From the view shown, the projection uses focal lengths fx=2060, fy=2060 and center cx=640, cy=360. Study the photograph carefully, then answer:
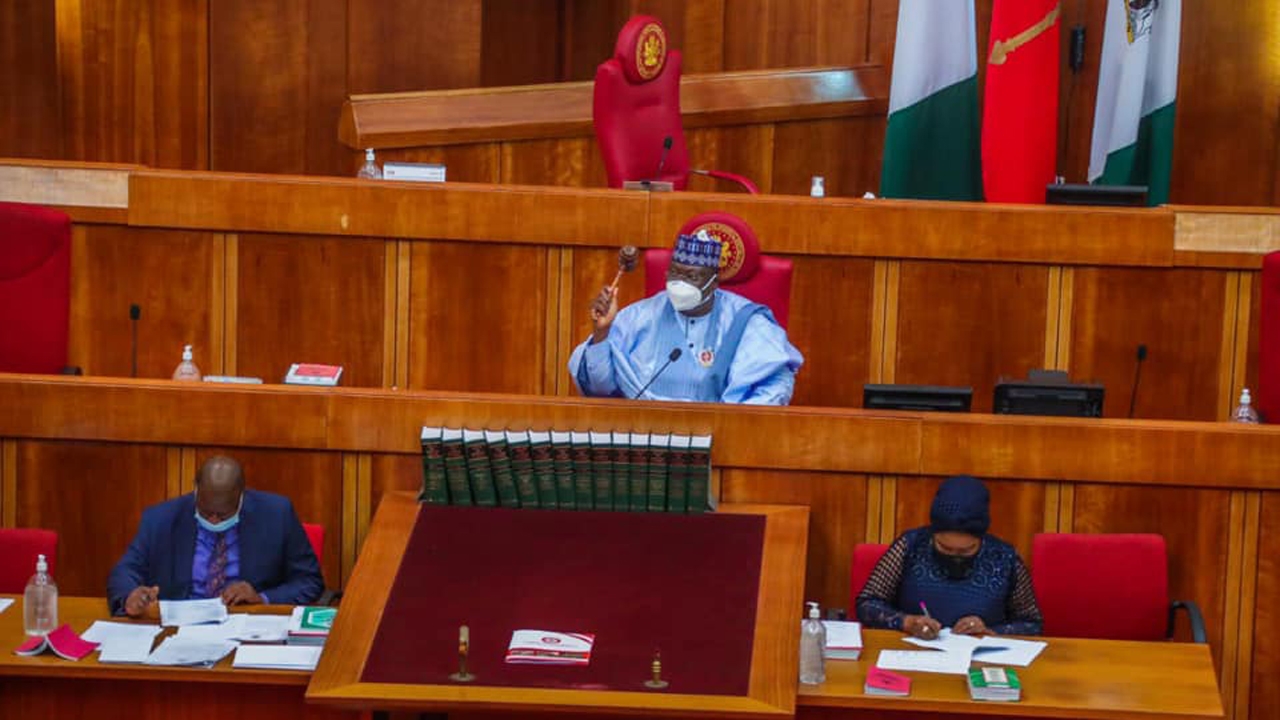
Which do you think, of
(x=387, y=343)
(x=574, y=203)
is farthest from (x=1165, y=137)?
(x=387, y=343)

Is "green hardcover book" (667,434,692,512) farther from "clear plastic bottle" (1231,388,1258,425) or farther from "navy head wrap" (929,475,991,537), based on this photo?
"clear plastic bottle" (1231,388,1258,425)

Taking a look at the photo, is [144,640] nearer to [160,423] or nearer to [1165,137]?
[160,423]

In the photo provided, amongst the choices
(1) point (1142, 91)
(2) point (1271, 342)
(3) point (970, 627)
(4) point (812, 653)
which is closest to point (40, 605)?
(4) point (812, 653)

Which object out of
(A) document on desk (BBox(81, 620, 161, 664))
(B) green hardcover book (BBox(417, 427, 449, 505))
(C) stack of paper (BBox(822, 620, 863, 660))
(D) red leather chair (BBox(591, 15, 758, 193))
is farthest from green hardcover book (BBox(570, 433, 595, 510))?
(D) red leather chair (BBox(591, 15, 758, 193))

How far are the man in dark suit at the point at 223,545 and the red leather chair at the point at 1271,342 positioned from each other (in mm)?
2872

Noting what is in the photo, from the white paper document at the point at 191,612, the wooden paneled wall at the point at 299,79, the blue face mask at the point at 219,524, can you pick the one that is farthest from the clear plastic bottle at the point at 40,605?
the wooden paneled wall at the point at 299,79

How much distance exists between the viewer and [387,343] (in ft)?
22.4

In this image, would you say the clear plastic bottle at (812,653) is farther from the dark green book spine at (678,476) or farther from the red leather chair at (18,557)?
the red leather chair at (18,557)

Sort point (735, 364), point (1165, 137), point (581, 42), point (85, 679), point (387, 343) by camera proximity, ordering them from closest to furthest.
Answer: point (85, 679), point (735, 364), point (387, 343), point (1165, 137), point (581, 42)

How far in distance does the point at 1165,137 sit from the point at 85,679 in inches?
211

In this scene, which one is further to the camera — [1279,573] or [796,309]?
[796,309]

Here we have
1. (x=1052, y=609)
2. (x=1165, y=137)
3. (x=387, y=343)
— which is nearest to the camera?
(x=1052, y=609)

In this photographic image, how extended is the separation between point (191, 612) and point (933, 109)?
4658 millimetres

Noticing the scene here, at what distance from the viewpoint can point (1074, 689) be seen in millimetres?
4309
